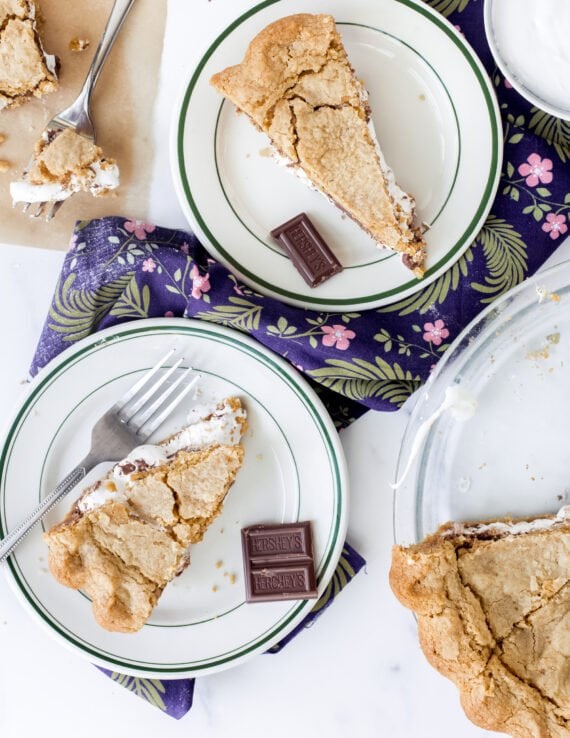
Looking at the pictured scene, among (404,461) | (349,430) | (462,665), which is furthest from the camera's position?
(349,430)

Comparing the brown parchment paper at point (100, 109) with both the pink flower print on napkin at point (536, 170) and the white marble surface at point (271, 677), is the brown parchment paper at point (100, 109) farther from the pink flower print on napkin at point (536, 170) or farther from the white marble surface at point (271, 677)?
the pink flower print on napkin at point (536, 170)

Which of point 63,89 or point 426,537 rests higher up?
point 63,89

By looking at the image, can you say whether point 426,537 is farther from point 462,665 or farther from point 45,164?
point 45,164

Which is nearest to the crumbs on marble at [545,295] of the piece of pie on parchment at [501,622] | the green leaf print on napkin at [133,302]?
the piece of pie on parchment at [501,622]

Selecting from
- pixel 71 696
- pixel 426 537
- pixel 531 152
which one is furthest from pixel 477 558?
pixel 71 696

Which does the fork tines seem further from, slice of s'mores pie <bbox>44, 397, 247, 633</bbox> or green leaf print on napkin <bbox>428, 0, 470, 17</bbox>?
green leaf print on napkin <bbox>428, 0, 470, 17</bbox>

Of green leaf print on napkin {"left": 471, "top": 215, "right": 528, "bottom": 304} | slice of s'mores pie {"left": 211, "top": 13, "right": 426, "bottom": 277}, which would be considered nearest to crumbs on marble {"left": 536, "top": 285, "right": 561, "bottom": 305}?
green leaf print on napkin {"left": 471, "top": 215, "right": 528, "bottom": 304}
